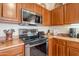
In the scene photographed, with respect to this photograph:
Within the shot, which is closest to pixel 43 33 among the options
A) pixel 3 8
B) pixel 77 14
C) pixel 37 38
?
pixel 37 38

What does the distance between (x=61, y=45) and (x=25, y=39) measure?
61 centimetres

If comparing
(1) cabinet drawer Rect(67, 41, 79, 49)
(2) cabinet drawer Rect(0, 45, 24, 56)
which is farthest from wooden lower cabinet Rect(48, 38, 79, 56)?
(2) cabinet drawer Rect(0, 45, 24, 56)

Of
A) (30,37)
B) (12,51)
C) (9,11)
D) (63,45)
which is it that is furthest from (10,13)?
(63,45)

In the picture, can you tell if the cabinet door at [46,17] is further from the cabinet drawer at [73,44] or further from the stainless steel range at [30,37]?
the cabinet drawer at [73,44]

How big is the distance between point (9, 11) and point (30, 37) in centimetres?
41

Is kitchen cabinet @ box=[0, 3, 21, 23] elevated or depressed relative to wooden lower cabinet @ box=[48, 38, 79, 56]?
elevated

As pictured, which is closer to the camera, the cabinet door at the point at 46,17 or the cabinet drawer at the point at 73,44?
the cabinet door at the point at 46,17

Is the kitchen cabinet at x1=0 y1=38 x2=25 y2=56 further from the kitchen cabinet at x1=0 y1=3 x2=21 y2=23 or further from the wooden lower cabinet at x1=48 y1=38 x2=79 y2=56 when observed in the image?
the wooden lower cabinet at x1=48 y1=38 x2=79 y2=56

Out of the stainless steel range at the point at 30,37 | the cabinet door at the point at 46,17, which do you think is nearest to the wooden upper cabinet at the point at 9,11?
the stainless steel range at the point at 30,37

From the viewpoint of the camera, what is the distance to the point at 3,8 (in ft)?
3.95

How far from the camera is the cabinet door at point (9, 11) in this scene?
1215 mm

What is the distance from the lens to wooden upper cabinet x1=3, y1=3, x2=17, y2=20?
122 cm

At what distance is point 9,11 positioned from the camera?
133cm

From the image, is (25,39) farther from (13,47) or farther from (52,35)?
(52,35)
